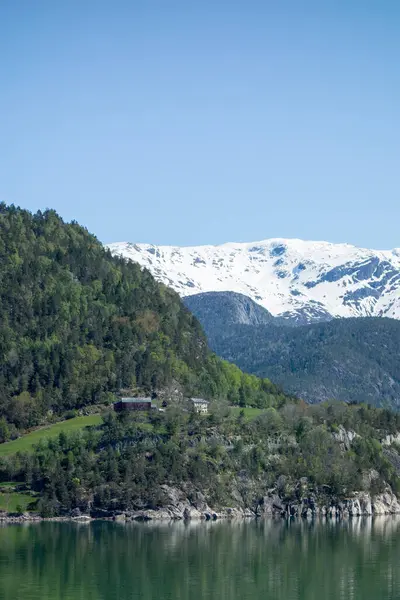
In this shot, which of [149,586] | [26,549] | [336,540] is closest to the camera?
[149,586]

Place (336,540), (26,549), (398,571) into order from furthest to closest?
(336,540) → (26,549) → (398,571)

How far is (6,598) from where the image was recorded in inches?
5167

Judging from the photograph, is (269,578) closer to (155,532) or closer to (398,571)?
(398,571)

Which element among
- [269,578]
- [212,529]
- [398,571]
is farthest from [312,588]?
[212,529]

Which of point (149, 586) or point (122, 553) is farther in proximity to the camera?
point (122, 553)

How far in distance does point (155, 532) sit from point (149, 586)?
49.2m

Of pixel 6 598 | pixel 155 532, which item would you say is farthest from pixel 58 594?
pixel 155 532

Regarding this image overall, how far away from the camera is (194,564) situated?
15700 cm

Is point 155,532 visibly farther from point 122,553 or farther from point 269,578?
point 269,578

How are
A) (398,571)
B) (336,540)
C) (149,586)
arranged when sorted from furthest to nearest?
(336,540), (398,571), (149,586)

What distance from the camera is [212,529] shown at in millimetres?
199250

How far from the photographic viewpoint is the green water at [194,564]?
459ft

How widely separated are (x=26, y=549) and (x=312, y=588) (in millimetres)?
40436

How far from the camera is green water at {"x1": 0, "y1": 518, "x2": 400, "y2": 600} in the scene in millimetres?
139875
